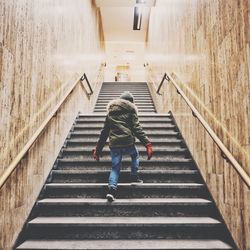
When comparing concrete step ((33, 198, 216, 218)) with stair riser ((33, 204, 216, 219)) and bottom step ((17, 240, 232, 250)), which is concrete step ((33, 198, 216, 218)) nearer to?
stair riser ((33, 204, 216, 219))

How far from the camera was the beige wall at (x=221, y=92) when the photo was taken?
265 cm

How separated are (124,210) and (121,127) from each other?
1.00 metres

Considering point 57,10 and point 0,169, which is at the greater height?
point 57,10

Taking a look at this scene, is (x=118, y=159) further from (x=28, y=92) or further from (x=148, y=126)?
(x=148, y=126)

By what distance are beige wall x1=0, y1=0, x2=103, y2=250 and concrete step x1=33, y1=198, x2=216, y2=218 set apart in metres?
0.25

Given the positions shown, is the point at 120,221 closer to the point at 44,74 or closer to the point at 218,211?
the point at 218,211

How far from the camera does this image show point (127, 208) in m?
3.35

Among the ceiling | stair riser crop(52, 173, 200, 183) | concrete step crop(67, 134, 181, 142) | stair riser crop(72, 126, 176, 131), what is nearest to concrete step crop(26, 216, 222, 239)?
stair riser crop(52, 173, 200, 183)

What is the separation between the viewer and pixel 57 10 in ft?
14.5

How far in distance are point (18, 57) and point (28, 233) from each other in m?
1.73

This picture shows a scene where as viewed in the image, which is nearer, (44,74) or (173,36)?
(44,74)

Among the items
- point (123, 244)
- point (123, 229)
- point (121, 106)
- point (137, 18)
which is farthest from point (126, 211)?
point (137, 18)

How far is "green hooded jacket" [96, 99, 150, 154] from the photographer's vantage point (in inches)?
147

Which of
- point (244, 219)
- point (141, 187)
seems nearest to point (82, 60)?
point (141, 187)
